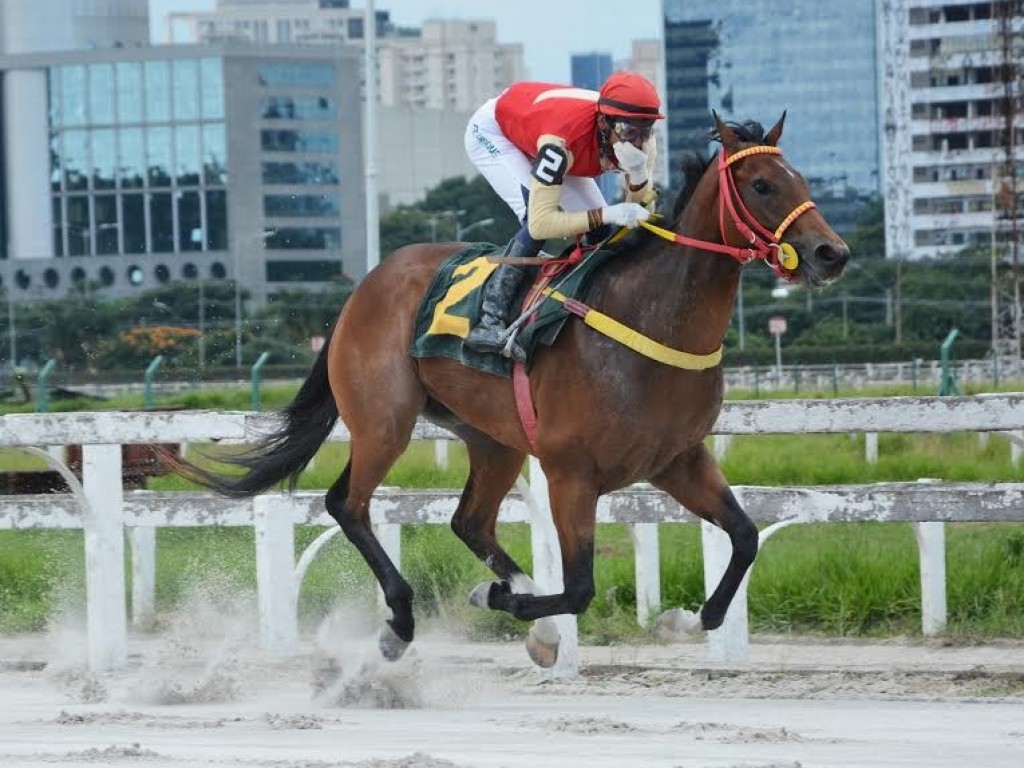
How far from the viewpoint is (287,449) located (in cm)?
760

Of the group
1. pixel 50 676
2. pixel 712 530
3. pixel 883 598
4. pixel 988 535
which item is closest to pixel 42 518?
pixel 50 676

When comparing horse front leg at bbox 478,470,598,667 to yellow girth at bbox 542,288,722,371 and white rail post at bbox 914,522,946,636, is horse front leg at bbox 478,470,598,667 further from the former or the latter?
white rail post at bbox 914,522,946,636

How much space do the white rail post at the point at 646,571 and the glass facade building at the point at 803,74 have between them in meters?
93.2

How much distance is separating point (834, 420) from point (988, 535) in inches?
138

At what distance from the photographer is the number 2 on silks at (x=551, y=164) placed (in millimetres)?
6438

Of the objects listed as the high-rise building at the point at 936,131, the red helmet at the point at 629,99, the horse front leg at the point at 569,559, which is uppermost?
the high-rise building at the point at 936,131

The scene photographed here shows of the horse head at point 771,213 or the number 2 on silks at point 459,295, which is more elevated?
the horse head at point 771,213

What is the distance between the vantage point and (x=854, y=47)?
348ft

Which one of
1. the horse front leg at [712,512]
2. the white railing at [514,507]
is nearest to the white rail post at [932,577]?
the white railing at [514,507]

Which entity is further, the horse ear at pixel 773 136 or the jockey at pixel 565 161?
Answer: the jockey at pixel 565 161

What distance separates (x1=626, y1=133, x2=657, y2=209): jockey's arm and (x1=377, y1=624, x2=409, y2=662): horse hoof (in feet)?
5.92

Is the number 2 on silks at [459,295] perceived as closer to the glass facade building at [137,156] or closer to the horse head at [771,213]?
the horse head at [771,213]

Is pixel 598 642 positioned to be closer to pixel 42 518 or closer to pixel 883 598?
pixel 883 598

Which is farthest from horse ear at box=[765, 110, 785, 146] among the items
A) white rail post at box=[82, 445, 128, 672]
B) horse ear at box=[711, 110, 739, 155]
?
white rail post at box=[82, 445, 128, 672]
